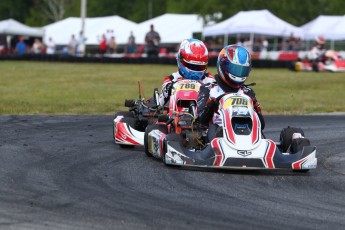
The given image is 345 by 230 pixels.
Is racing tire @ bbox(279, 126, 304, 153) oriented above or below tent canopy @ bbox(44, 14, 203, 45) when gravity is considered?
above

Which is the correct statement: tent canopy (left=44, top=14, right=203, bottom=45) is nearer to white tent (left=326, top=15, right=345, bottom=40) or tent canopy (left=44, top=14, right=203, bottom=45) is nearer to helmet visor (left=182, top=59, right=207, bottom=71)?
white tent (left=326, top=15, right=345, bottom=40)

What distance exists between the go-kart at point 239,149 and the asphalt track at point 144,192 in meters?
0.10

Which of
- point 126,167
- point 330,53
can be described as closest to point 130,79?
point 330,53

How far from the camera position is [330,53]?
103 ft

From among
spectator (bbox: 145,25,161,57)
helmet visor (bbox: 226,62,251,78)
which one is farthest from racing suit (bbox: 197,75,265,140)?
spectator (bbox: 145,25,161,57)

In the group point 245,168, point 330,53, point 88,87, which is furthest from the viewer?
point 330,53

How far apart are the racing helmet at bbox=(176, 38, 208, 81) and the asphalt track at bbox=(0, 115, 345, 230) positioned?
1275 millimetres

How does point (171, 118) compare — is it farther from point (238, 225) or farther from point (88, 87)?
point (88, 87)

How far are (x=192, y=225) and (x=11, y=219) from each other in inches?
45.7

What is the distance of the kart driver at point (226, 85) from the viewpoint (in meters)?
8.90

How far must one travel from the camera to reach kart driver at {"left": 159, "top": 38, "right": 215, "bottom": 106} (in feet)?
35.0

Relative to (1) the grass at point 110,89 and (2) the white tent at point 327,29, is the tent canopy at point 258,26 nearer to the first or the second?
(2) the white tent at point 327,29

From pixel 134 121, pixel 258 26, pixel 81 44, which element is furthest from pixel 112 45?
pixel 134 121

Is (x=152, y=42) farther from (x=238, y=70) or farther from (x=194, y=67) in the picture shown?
(x=238, y=70)
